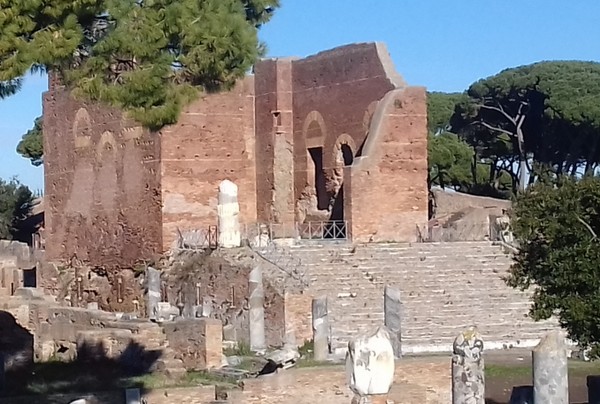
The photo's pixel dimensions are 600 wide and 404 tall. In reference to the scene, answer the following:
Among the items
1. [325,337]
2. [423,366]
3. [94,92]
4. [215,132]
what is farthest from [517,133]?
[94,92]

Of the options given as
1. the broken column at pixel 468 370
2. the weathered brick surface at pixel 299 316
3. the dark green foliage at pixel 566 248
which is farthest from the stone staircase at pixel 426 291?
the broken column at pixel 468 370

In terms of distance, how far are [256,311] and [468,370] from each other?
7.41 metres

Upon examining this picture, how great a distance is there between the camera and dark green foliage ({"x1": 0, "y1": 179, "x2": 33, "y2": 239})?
34281 millimetres

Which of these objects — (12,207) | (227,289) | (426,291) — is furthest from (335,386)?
(12,207)

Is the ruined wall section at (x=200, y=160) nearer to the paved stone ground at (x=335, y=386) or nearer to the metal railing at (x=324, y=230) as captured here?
the metal railing at (x=324, y=230)

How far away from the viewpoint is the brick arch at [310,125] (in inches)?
991

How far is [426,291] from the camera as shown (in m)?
18.3

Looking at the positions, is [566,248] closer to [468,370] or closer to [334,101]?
[468,370]

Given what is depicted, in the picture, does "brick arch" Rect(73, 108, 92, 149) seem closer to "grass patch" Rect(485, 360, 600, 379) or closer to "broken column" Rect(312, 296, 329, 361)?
"broken column" Rect(312, 296, 329, 361)

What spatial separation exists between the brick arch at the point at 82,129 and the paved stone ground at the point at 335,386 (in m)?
14.8

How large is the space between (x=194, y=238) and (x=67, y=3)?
598 inches

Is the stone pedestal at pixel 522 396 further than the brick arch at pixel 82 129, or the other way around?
the brick arch at pixel 82 129

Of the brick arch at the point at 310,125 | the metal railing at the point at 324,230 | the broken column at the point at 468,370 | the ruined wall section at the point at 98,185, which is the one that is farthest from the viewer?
the brick arch at the point at 310,125

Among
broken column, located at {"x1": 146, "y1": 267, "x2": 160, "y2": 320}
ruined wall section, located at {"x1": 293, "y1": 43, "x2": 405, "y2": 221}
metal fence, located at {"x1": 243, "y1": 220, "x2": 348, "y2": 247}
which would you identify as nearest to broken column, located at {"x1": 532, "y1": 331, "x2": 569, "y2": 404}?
broken column, located at {"x1": 146, "y1": 267, "x2": 160, "y2": 320}
